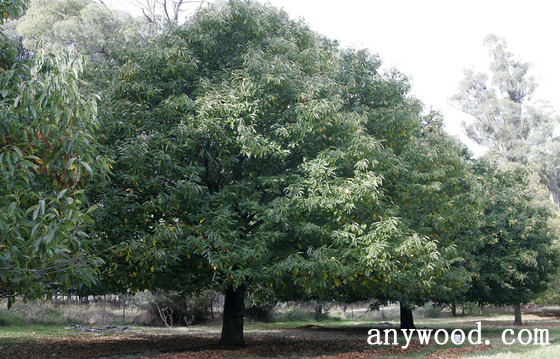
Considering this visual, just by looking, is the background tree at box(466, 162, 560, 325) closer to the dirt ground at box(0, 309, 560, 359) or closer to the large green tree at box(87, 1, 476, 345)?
the dirt ground at box(0, 309, 560, 359)

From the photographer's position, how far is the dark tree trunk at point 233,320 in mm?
13867

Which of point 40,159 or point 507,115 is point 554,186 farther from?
point 40,159

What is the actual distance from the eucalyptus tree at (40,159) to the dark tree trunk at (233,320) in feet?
27.2

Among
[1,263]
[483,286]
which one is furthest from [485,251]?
[1,263]

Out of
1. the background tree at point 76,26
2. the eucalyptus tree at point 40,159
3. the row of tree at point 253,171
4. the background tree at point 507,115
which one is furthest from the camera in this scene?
the background tree at point 507,115

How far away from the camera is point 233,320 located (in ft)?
46.3

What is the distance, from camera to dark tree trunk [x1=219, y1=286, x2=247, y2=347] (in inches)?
546

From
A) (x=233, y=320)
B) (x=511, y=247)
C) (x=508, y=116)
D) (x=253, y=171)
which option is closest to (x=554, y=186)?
(x=508, y=116)

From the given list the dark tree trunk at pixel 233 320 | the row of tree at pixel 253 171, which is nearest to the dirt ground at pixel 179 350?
the dark tree trunk at pixel 233 320

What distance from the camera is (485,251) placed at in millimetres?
23156

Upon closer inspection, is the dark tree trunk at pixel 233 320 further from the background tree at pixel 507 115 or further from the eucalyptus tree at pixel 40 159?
the background tree at pixel 507 115

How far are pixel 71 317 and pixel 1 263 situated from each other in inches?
900

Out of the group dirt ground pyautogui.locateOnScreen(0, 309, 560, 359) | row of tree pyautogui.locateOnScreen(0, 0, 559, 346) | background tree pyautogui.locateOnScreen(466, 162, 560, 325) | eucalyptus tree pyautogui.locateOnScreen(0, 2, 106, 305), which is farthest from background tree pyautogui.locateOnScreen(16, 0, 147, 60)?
background tree pyautogui.locateOnScreen(466, 162, 560, 325)

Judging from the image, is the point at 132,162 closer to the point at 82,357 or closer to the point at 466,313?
the point at 82,357
